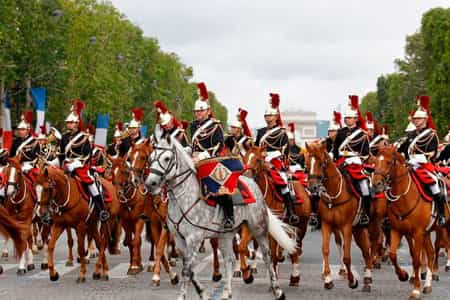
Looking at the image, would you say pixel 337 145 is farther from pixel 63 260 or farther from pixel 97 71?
pixel 97 71

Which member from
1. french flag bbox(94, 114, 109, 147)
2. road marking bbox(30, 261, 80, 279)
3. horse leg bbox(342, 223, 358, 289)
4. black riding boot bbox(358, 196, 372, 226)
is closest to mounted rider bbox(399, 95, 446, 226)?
black riding boot bbox(358, 196, 372, 226)

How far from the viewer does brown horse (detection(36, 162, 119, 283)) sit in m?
17.3

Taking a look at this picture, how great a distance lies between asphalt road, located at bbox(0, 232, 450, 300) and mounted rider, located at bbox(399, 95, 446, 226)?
1.52 metres

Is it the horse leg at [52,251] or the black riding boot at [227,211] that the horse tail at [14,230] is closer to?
the horse leg at [52,251]

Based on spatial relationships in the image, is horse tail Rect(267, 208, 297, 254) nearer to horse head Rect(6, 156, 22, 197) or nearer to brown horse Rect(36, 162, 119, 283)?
brown horse Rect(36, 162, 119, 283)

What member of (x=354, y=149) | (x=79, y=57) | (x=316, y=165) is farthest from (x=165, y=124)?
(x=79, y=57)

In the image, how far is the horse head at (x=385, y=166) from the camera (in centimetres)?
1564

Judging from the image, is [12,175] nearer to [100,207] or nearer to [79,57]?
[100,207]

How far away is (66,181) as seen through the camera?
17875 millimetres

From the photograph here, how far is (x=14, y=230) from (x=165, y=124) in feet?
9.20

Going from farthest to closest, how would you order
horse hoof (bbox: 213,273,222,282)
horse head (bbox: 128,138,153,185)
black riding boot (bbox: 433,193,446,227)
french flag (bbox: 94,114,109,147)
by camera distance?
french flag (bbox: 94,114,109,147) < horse hoof (bbox: 213,273,222,282) < black riding boot (bbox: 433,193,446,227) < horse head (bbox: 128,138,153,185)

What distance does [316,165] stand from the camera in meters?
16.2

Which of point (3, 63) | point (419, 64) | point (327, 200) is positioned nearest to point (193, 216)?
point (327, 200)

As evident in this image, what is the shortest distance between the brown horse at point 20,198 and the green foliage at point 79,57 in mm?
25671
